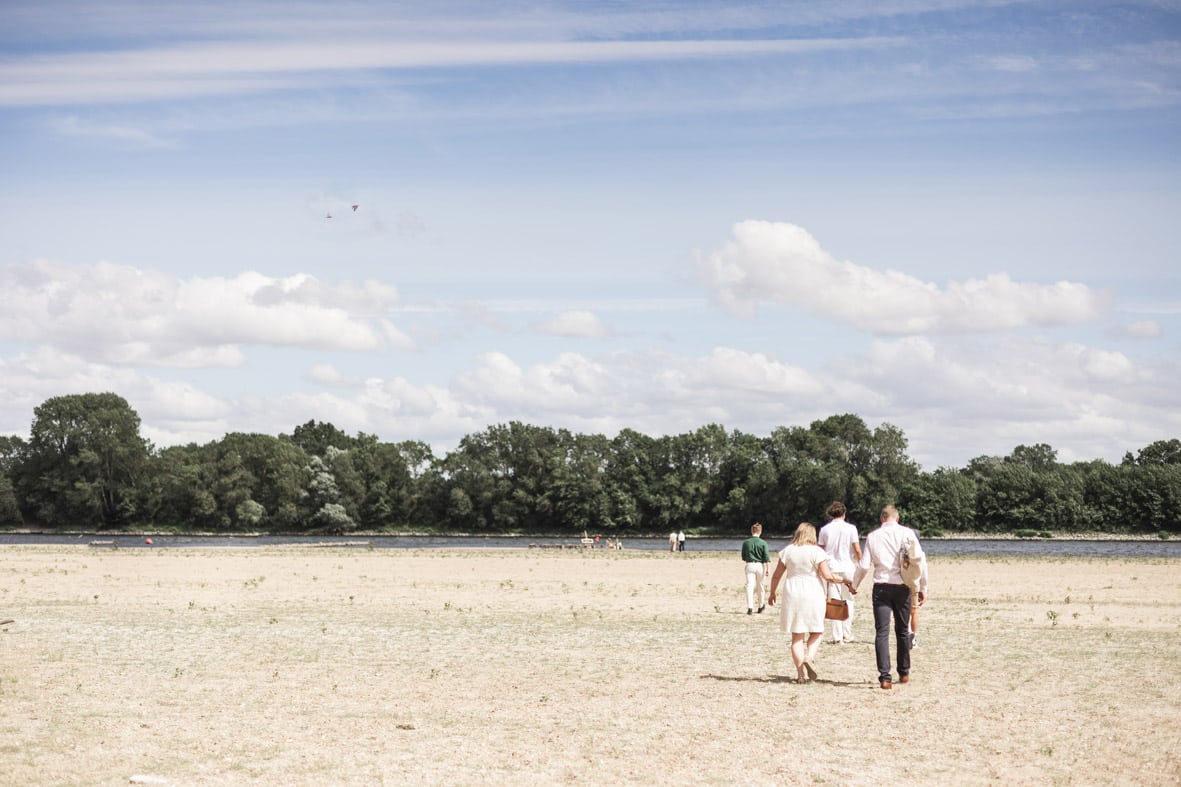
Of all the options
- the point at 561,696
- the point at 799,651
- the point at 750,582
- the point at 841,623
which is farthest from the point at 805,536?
the point at 750,582

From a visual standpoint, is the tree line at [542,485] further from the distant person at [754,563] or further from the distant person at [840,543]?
the distant person at [840,543]

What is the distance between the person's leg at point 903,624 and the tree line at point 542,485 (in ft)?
355

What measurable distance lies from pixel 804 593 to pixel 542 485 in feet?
431

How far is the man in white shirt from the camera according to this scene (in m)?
16.0

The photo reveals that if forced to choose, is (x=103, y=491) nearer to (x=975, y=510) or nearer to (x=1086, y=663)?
(x=975, y=510)

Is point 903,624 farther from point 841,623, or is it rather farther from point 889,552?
point 841,623

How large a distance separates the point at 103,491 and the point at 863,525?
86.5 m

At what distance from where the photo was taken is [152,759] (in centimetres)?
1180

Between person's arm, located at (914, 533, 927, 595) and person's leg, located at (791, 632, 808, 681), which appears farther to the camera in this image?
person's leg, located at (791, 632, 808, 681)

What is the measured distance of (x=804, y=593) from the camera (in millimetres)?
16266

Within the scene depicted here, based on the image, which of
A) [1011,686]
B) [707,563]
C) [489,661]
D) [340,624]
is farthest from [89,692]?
[707,563]

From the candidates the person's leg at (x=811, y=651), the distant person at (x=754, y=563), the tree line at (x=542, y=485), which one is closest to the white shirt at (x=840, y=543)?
the person's leg at (x=811, y=651)

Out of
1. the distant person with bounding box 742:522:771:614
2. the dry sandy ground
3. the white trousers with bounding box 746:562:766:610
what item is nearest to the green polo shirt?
the distant person with bounding box 742:522:771:614

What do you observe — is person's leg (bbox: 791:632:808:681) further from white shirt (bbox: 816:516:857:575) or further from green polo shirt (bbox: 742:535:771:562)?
green polo shirt (bbox: 742:535:771:562)
